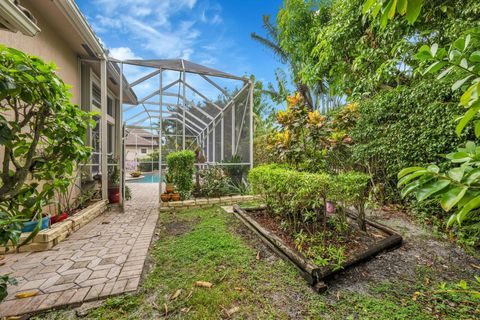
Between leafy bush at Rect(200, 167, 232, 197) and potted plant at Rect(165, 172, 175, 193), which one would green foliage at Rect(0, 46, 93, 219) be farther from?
leafy bush at Rect(200, 167, 232, 197)

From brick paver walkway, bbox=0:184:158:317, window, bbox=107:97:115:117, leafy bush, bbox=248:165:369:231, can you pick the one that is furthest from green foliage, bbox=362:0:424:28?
window, bbox=107:97:115:117

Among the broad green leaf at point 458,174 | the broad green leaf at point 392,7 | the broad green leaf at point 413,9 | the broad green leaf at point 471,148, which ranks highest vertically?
the broad green leaf at point 392,7

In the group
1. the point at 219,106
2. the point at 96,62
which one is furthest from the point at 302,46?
the point at 96,62

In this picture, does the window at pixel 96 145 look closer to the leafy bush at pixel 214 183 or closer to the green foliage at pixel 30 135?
the leafy bush at pixel 214 183

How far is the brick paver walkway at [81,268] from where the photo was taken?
5.98 feet

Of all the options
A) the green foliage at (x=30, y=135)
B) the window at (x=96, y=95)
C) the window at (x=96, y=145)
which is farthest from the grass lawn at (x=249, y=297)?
the window at (x=96, y=95)

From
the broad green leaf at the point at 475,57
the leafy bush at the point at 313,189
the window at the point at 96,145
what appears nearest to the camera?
the broad green leaf at the point at 475,57

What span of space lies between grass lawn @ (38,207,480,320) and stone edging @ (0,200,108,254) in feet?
5.05

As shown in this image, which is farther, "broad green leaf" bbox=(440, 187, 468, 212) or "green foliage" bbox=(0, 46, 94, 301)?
"green foliage" bbox=(0, 46, 94, 301)

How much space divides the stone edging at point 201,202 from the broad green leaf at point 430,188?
4.69 m

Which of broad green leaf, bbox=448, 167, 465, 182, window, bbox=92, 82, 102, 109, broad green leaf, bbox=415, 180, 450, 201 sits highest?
window, bbox=92, 82, 102, 109

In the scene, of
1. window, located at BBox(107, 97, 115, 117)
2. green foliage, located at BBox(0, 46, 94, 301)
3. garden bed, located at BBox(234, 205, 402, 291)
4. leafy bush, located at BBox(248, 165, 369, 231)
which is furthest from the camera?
window, located at BBox(107, 97, 115, 117)

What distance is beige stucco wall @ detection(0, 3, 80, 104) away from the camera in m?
2.89

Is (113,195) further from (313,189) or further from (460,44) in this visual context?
(460,44)
